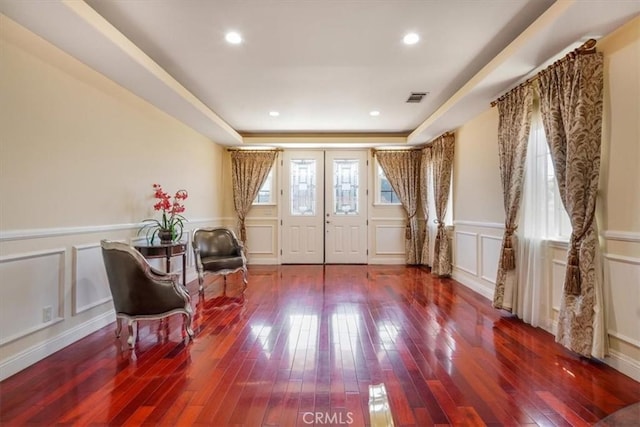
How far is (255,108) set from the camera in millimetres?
4910

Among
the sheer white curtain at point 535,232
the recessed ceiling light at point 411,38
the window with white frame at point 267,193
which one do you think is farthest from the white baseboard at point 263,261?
the recessed ceiling light at point 411,38

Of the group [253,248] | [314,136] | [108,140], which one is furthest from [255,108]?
[253,248]

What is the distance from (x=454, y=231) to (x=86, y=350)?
5077 mm

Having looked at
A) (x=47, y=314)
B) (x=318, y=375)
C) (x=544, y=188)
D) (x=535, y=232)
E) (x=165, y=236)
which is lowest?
(x=318, y=375)

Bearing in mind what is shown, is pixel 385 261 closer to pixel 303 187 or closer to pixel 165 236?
pixel 303 187

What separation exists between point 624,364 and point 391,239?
470 centimetres

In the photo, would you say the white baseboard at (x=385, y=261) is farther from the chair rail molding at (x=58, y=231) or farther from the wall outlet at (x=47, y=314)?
the wall outlet at (x=47, y=314)

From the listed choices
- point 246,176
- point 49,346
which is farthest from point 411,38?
point 246,176

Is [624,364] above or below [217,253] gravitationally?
below

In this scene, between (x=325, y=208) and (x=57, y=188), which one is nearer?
(x=57, y=188)

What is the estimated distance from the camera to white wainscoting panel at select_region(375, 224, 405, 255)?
6.94 metres

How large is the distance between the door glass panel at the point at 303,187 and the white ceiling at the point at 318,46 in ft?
7.49

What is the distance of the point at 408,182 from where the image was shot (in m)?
6.79

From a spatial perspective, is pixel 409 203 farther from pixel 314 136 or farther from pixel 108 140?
pixel 108 140
